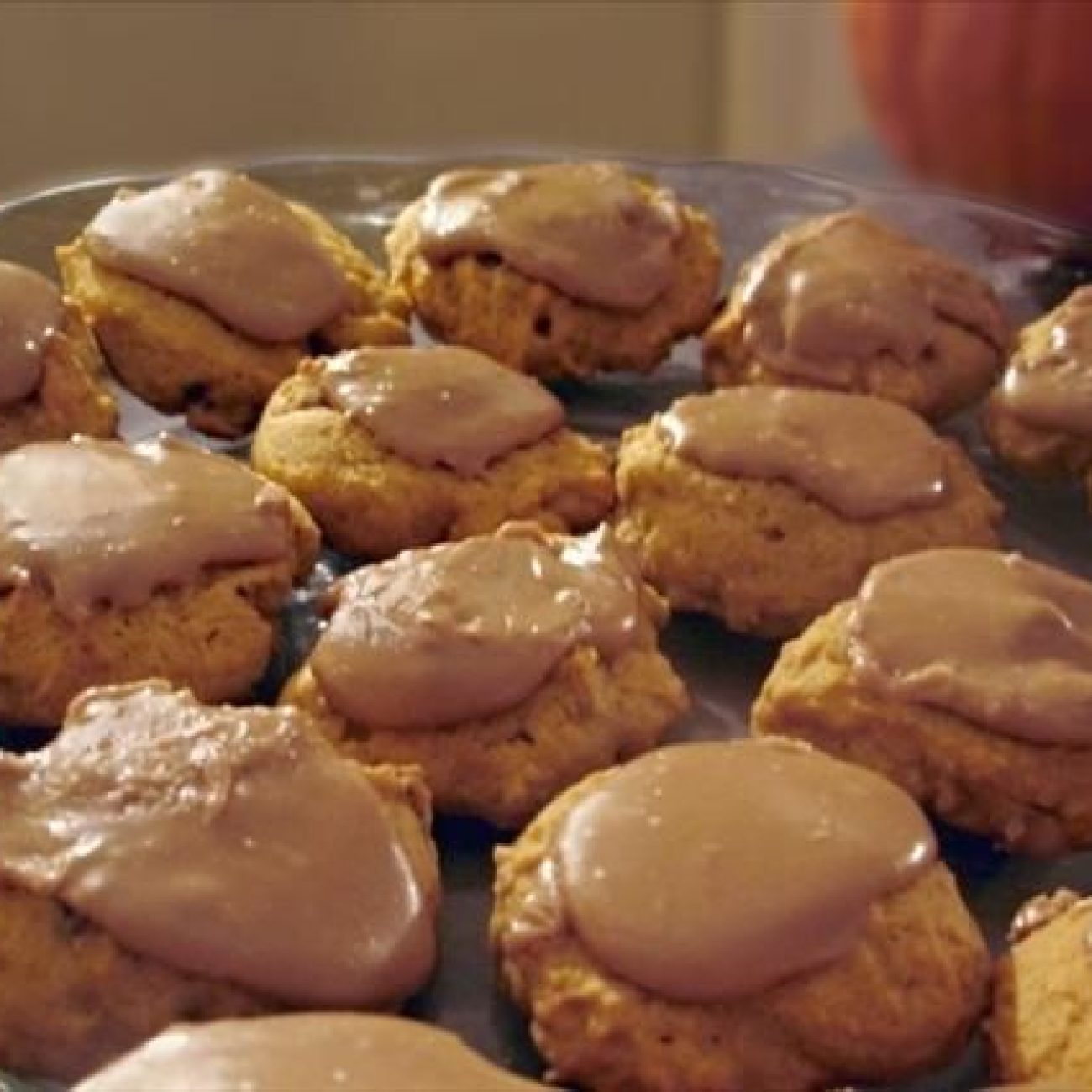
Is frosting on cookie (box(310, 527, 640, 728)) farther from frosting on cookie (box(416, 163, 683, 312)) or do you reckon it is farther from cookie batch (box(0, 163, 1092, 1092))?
frosting on cookie (box(416, 163, 683, 312))

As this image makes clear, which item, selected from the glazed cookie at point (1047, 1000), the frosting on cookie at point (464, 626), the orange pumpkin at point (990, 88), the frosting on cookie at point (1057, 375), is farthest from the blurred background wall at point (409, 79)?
the glazed cookie at point (1047, 1000)

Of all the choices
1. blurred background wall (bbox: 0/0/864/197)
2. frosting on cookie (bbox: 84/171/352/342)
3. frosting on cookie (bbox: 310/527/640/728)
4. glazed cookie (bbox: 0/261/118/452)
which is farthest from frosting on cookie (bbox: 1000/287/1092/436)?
blurred background wall (bbox: 0/0/864/197)

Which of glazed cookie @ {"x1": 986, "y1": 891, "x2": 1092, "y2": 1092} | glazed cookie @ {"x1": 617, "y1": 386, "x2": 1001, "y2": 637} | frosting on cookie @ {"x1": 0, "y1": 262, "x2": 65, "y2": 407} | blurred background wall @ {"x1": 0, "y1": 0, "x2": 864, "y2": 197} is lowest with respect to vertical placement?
blurred background wall @ {"x1": 0, "y1": 0, "x2": 864, "y2": 197}

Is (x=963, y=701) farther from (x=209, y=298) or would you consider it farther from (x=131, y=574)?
(x=209, y=298)

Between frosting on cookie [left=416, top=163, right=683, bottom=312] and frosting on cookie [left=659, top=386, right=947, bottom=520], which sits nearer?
frosting on cookie [left=659, top=386, right=947, bottom=520]

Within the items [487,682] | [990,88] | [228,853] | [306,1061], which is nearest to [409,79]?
[990,88]

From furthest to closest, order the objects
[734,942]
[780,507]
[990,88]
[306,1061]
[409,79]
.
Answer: [409,79]
[990,88]
[780,507]
[734,942]
[306,1061]

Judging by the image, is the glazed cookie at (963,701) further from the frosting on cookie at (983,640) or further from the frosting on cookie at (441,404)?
the frosting on cookie at (441,404)
